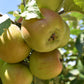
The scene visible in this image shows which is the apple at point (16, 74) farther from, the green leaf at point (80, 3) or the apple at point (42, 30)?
the green leaf at point (80, 3)

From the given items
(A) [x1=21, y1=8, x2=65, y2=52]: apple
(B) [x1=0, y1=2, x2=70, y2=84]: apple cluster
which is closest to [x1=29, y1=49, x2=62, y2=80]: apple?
(B) [x1=0, y1=2, x2=70, y2=84]: apple cluster

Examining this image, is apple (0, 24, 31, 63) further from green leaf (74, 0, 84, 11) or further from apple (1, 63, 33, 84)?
green leaf (74, 0, 84, 11)

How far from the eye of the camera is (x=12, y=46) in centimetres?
103

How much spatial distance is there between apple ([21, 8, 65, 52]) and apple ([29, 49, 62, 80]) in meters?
0.11

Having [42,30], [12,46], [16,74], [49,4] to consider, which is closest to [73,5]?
[49,4]

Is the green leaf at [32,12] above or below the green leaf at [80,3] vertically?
above

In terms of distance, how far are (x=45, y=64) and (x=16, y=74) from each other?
22cm

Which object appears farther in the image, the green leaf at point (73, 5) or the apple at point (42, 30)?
the green leaf at point (73, 5)

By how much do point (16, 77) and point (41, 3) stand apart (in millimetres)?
544

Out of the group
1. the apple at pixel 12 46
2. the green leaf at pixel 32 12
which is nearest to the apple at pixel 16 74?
the apple at pixel 12 46

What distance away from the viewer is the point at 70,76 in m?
2.42

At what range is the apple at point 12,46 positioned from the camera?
1.03m

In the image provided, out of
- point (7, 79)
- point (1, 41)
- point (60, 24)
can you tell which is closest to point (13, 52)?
point (1, 41)

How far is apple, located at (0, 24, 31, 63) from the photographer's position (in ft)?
3.39
